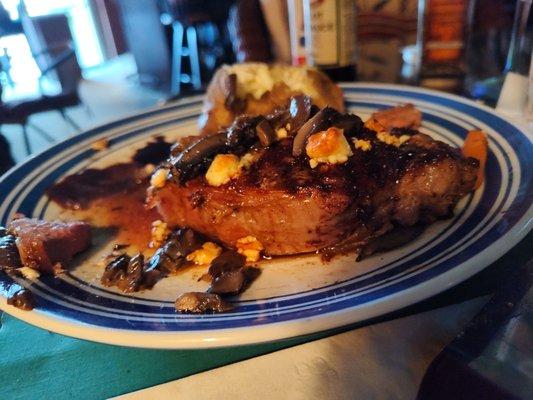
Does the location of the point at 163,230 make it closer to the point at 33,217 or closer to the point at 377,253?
the point at 33,217

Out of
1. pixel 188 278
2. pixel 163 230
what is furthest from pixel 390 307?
pixel 163 230

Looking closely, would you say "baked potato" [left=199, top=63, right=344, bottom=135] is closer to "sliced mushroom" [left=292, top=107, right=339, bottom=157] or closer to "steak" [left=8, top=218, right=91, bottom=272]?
"sliced mushroom" [left=292, top=107, right=339, bottom=157]

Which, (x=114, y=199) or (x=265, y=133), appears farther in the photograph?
(x=114, y=199)

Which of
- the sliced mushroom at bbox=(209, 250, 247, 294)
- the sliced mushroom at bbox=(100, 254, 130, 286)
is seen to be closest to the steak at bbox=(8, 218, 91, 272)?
the sliced mushroom at bbox=(100, 254, 130, 286)

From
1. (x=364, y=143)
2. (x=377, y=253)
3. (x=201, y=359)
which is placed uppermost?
(x=364, y=143)

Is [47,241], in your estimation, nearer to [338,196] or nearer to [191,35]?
[338,196]

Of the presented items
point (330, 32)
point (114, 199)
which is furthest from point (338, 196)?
point (330, 32)
